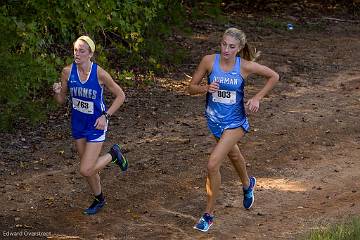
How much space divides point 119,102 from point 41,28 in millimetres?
4212

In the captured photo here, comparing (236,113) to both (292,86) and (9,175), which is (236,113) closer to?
(9,175)

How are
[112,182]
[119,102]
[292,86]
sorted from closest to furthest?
[119,102] < [112,182] < [292,86]

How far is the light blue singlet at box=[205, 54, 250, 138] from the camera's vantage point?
23.2ft

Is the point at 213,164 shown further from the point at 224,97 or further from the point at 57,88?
the point at 57,88

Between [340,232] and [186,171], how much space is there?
2.78 metres

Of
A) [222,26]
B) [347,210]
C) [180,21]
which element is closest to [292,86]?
[180,21]

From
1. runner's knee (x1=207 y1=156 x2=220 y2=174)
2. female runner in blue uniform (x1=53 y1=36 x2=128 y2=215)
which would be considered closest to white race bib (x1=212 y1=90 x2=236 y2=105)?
runner's knee (x1=207 y1=156 x2=220 y2=174)

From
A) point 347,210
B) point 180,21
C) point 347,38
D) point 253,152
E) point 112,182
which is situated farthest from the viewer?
point 347,38

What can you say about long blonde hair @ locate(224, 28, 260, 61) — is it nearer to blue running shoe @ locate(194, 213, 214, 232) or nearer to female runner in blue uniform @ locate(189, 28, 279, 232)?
female runner in blue uniform @ locate(189, 28, 279, 232)

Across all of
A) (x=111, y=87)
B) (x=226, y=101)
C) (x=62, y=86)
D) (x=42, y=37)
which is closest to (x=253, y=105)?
(x=226, y=101)

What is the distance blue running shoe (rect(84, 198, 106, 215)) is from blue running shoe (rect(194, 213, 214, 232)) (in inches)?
40.7

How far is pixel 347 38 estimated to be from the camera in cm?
1705

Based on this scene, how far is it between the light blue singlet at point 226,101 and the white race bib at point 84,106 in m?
1.14

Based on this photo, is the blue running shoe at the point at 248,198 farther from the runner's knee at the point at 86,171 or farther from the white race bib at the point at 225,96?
the runner's knee at the point at 86,171
